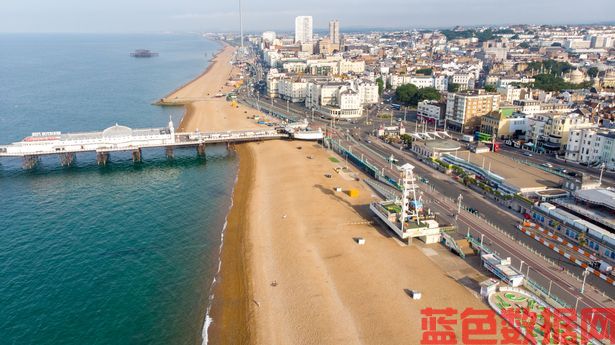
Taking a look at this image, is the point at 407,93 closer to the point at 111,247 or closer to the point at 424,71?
the point at 424,71

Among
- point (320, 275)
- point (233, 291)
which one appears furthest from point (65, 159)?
point (320, 275)

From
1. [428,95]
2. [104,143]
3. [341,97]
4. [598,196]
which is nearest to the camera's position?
[598,196]

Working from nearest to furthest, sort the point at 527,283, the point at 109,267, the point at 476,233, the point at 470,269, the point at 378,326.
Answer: the point at 378,326 → the point at 527,283 → the point at 470,269 → the point at 109,267 → the point at 476,233

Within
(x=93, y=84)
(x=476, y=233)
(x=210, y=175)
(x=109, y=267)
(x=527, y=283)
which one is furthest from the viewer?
(x=93, y=84)

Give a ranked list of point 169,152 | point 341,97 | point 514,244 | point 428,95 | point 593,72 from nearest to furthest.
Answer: point 514,244, point 169,152, point 341,97, point 428,95, point 593,72

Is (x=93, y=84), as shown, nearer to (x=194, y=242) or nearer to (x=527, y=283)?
(x=194, y=242)

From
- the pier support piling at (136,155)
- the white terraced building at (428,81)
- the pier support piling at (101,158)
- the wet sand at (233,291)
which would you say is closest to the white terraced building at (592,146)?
the wet sand at (233,291)

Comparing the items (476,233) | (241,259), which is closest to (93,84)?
(241,259)
